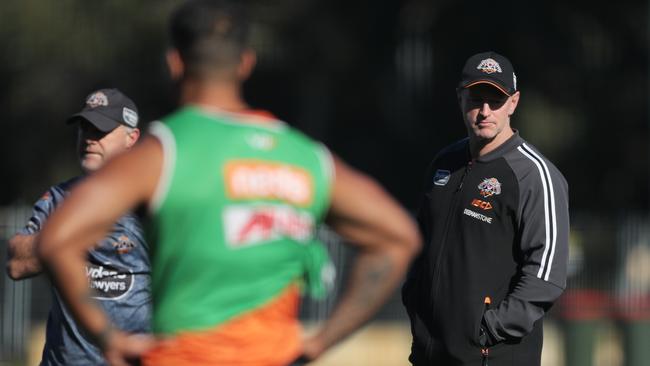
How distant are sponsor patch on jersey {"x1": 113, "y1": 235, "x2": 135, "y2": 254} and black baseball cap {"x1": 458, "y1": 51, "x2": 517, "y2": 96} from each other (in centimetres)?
180

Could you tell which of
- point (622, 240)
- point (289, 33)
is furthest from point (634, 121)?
point (622, 240)

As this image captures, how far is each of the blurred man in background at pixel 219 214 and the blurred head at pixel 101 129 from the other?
2.44 metres

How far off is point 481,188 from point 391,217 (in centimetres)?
255

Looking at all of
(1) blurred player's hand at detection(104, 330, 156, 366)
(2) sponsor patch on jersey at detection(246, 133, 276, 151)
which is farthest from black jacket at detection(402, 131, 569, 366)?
(1) blurred player's hand at detection(104, 330, 156, 366)

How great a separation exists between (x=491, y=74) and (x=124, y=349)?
3.35 m

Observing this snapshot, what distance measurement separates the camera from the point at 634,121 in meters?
36.0

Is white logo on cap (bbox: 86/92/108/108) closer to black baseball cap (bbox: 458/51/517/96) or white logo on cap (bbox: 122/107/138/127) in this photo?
white logo on cap (bbox: 122/107/138/127)

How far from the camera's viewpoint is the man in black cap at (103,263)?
649 centimetres

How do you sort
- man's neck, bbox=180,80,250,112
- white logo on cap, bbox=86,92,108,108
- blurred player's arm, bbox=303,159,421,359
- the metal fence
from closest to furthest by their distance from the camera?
man's neck, bbox=180,80,250,112 < blurred player's arm, bbox=303,159,421,359 < white logo on cap, bbox=86,92,108,108 < the metal fence

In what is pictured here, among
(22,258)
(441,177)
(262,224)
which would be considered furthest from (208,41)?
(441,177)

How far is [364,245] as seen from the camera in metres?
4.31

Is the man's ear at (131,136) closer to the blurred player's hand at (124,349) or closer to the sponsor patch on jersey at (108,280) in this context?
the sponsor patch on jersey at (108,280)

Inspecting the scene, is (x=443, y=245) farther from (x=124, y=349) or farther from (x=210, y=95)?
(x=124, y=349)

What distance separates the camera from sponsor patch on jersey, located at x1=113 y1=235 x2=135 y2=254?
651 cm
